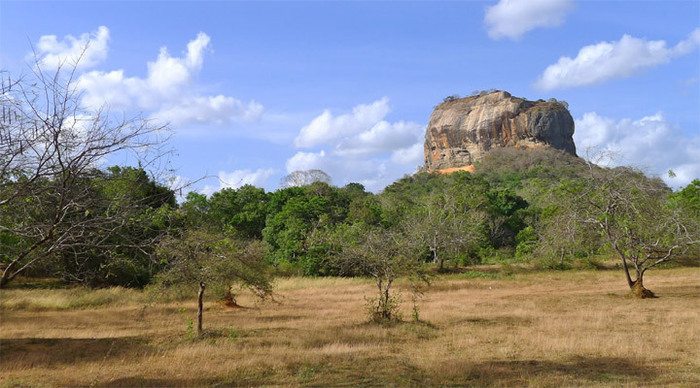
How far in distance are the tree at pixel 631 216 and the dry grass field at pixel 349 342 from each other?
195 centimetres

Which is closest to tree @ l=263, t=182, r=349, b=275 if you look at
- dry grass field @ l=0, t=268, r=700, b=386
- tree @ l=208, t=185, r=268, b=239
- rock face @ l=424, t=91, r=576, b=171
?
tree @ l=208, t=185, r=268, b=239

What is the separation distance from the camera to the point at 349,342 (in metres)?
14.5

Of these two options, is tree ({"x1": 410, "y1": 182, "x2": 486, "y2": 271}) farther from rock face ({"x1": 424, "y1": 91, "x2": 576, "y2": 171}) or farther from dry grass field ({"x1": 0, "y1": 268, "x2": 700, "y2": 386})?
rock face ({"x1": 424, "y1": 91, "x2": 576, "y2": 171})

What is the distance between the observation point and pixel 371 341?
1468cm

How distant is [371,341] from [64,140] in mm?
9946

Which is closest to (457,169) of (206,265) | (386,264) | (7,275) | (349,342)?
(386,264)

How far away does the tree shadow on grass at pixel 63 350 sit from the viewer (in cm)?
1209

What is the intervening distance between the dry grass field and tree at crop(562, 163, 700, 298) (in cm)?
195

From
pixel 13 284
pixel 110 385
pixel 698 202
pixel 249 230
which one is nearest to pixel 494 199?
pixel 698 202

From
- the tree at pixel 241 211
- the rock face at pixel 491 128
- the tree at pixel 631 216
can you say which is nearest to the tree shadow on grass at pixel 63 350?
the tree at pixel 631 216

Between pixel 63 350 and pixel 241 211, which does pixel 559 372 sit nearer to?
pixel 63 350

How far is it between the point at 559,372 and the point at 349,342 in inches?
215

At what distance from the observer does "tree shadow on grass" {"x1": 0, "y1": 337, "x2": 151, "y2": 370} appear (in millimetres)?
12094

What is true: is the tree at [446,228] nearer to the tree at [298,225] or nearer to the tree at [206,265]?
the tree at [298,225]
